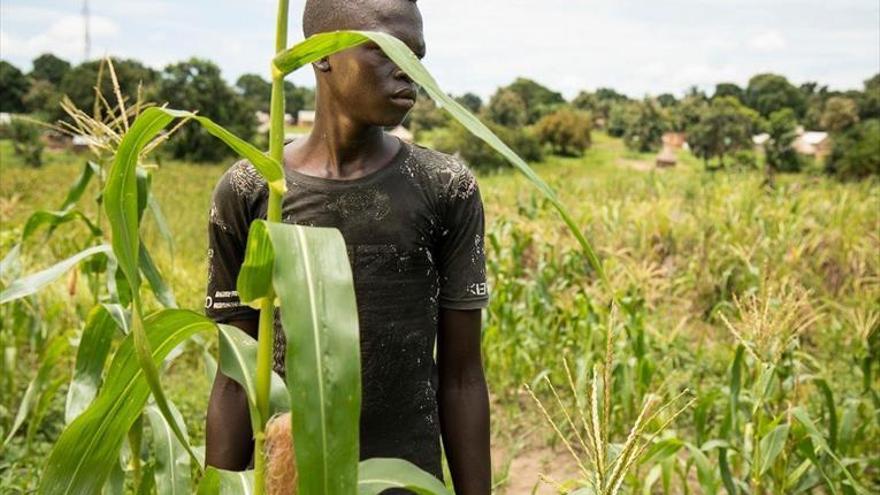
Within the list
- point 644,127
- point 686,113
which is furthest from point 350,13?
point 644,127

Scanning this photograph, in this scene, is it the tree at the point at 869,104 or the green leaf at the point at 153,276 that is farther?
the tree at the point at 869,104

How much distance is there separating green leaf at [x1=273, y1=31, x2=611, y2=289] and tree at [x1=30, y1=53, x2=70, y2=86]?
27.0 meters

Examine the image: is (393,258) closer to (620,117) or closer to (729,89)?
(620,117)

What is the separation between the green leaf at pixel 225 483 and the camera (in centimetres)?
90

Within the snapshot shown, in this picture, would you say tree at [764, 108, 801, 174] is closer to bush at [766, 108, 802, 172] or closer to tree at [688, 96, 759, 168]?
bush at [766, 108, 802, 172]

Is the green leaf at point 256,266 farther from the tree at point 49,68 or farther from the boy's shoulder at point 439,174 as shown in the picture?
the tree at point 49,68

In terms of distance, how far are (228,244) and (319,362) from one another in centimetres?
60

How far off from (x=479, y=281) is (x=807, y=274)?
217 inches

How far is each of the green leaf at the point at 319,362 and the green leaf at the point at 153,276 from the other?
2.23 ft

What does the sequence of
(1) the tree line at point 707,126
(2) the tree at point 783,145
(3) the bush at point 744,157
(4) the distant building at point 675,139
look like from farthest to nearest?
(4) the distant building at point 675,139 → (2) the tree at point 783,145 → (3) the bush at point 744,157 → (1) the tree line at point 707,126

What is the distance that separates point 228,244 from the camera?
48.8 inches

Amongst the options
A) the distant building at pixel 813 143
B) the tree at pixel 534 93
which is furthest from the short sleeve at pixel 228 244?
the tree at pixel 534 93

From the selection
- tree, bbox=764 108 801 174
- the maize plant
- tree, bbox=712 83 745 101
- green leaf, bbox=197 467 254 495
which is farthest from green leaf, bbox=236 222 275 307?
tree, bbox=712 83 745 101

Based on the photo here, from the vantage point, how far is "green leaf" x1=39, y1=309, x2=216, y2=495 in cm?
91
